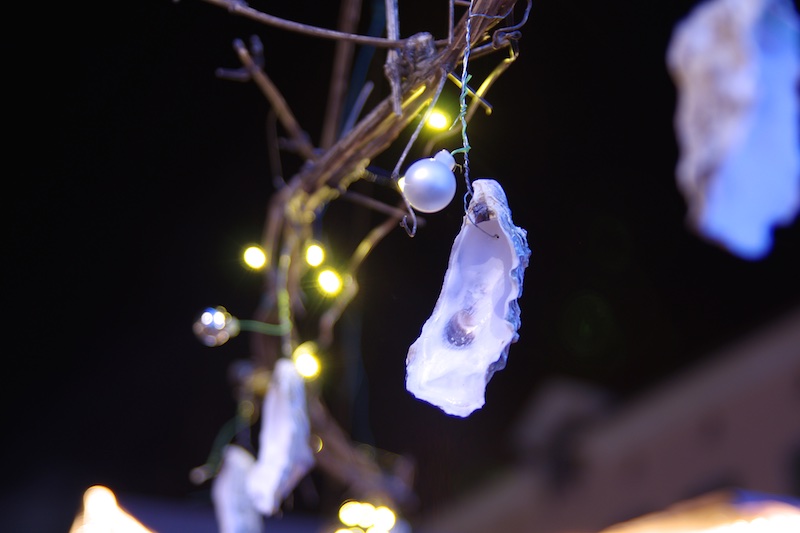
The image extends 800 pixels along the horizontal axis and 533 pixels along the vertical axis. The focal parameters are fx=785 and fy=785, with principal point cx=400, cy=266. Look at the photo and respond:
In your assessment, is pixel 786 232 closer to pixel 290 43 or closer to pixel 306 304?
pixel 306 304

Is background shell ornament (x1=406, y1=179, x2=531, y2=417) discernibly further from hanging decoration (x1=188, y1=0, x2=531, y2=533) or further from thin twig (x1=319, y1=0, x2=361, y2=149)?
thin twig (x1=319, y1=0, x2=361, y2=149)

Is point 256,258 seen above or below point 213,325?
above

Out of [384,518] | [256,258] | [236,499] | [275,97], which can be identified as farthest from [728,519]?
[275,97]

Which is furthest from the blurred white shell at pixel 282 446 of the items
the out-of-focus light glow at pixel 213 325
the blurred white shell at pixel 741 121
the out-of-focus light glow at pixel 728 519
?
the out-of-focus light glow at pixel 728 519

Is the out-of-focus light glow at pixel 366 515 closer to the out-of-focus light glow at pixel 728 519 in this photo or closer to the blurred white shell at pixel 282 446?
the blurred white shell at pixel 282 446

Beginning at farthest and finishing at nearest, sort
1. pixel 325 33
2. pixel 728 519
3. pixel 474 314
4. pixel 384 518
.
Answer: pixel 728 519 < pixel 384 518 < pixel 325 33 < pixel 474 314

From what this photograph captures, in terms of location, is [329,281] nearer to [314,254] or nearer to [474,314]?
[314,254]

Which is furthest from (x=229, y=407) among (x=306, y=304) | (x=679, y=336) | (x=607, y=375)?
(x=607, y=375)
